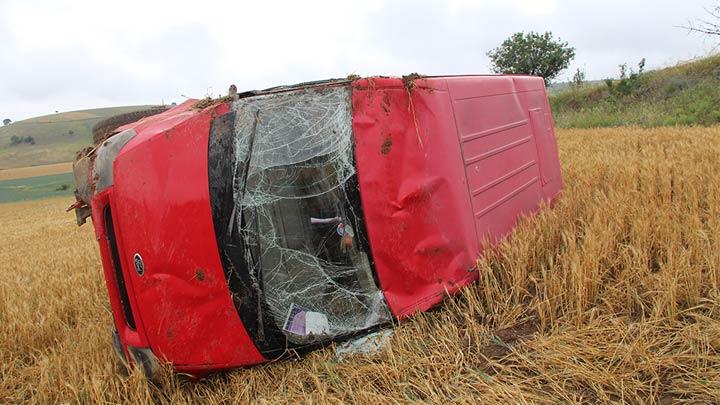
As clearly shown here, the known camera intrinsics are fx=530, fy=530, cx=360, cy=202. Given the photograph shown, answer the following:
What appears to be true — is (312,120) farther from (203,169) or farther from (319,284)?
(319,284)

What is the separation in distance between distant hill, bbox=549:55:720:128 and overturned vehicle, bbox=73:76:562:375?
1268 cm

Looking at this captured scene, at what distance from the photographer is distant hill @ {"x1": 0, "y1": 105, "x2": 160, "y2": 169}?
84200mm

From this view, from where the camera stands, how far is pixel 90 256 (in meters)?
5.61

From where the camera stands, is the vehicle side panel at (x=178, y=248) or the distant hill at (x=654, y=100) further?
the distant hill at (x=654, y=100)

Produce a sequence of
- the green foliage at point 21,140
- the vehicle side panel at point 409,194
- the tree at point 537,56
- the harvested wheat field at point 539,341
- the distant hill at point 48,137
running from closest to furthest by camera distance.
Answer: the harvested wheat field at point 539,341
the vehicle side panel at point 409,194
the tree at point 537,56
the distant hill at point 48,137
the green foliage at point 21,140

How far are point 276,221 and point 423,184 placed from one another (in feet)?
2.18

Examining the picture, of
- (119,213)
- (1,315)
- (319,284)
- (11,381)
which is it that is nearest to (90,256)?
(1,315)

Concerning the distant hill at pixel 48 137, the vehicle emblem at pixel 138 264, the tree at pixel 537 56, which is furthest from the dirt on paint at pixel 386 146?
the distant hill at pixel 48 137

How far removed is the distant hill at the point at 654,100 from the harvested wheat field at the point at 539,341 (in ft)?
39.3

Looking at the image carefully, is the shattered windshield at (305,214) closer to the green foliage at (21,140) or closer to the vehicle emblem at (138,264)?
the vehicle emblem at (138,264)

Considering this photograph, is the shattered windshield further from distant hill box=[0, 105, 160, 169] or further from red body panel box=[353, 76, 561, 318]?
distant hill box=[0, 105, 160, 169]

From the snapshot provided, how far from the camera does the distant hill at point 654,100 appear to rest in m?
13.5

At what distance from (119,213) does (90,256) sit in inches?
152

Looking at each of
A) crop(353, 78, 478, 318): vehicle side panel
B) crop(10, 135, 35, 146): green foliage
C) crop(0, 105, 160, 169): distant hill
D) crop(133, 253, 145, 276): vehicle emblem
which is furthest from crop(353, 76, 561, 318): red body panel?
crop(10, 135, 35, 146): green foliage
